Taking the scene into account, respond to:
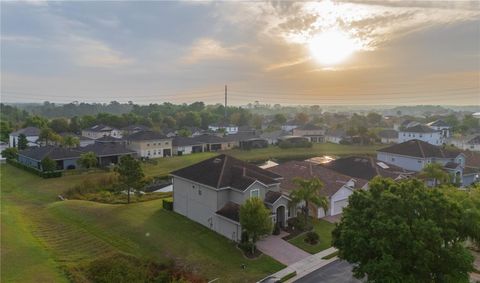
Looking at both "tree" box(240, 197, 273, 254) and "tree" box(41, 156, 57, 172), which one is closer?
"tree" box(240, 197, 273, 254)

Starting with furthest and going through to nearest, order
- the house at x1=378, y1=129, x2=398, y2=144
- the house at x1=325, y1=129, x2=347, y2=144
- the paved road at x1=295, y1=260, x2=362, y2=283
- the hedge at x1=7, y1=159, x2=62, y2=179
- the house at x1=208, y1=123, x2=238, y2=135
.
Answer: the house at x1=208, y1=123, x2=238, y2=135 < the house at x1=325, y1=129, x2=347, y2=144 < the house at x1=378, y1=129, x2=398, y2=144 < the hedge at x1=7, y1=159, x2=62, y2=179 < the paved road at x1=295, y1=260, x2=362, y2=283

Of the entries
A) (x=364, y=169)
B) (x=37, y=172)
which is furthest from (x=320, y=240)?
(x=37, y=172)

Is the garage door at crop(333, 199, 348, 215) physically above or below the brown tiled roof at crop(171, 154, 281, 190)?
below

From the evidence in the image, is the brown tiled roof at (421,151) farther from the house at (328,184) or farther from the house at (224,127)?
the house at (224,127)

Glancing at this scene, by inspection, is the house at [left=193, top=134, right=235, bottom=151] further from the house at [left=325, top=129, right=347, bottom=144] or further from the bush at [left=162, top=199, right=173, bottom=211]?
the bush at [left=162, top=199, right=173, bottom=211]

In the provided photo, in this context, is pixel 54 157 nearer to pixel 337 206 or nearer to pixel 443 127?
pixel 337 206

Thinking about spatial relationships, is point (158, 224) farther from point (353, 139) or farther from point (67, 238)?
point (353, 139)

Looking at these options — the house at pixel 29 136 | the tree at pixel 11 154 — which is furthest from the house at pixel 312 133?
the tree at pixel 11 154

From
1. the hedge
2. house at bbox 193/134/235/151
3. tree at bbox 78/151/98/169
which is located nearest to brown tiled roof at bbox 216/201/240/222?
the hedge
